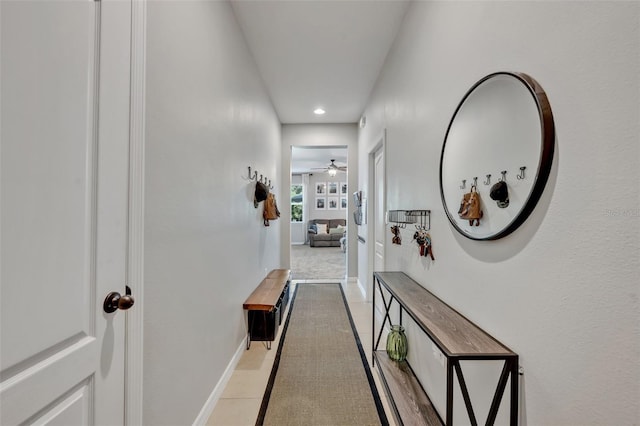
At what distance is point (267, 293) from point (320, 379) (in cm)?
101

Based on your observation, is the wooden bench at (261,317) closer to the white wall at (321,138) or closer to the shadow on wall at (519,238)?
the shadow on wall at (519,238)

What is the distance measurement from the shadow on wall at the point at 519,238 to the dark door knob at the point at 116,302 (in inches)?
52.5

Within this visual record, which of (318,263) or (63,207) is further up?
(63,207)

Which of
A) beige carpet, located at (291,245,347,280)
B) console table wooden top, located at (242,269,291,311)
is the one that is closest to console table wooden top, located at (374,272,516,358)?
console table wooden top, located at (242,269,291,311)

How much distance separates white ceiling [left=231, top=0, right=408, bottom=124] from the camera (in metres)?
2.07

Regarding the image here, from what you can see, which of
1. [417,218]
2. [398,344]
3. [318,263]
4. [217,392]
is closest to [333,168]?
[318,263]

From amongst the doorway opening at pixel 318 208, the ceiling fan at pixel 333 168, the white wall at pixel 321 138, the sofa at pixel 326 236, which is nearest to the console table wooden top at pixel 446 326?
the white wall at pixel 321 138

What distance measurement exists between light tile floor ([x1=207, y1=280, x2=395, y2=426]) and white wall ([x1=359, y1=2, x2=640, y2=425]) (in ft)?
3.86

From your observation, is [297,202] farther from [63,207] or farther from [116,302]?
[63,207]

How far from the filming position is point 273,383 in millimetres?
1986

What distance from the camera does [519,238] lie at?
91 cm

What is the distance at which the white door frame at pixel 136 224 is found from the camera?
0.96 metres

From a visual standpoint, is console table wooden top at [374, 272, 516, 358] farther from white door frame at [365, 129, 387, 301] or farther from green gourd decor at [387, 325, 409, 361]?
white door frame at [365, 129, 387, 301]

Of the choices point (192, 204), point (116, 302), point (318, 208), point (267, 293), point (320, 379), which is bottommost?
point (320, 379)
